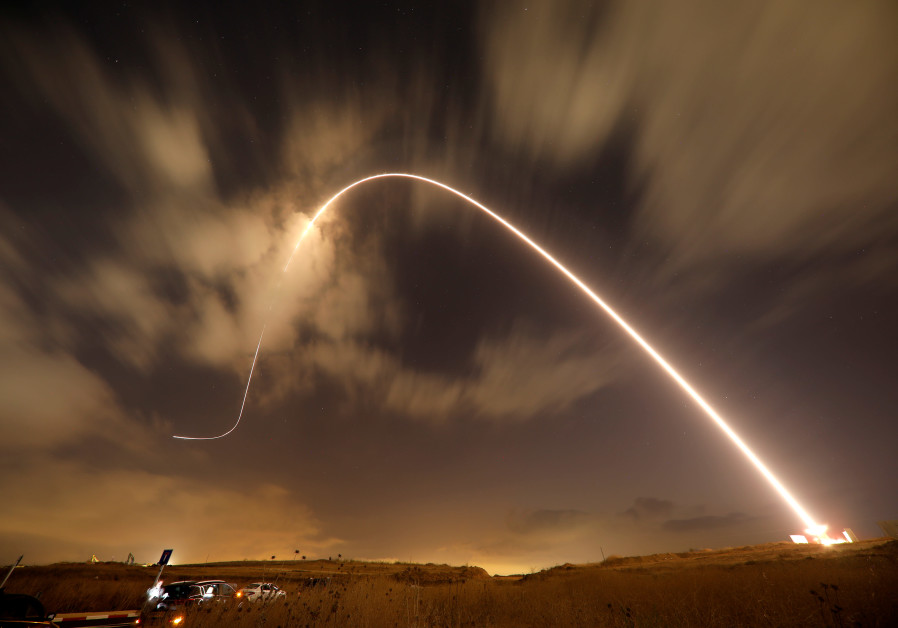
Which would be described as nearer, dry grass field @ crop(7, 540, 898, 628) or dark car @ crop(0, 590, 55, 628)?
dark car @ crop(0, 590, 55, 628)

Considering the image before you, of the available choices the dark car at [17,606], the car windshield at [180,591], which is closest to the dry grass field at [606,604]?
the car windshield at [180,591]

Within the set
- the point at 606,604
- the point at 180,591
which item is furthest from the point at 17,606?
the point at 606,604

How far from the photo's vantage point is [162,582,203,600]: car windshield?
645 inches

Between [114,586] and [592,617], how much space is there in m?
25.9

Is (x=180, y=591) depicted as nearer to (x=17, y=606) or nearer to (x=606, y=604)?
(x=17, y=606)

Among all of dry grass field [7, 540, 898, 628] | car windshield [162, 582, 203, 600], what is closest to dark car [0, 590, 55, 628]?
dry grass field [7, 540, 898, 628]

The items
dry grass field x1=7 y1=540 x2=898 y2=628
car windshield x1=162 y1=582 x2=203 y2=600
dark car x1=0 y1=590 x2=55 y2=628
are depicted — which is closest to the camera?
dark car x1=0 y1=590 x2=55 y2=628

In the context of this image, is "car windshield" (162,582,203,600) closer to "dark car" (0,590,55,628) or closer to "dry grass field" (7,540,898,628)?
"dry grass field" (7,540,898,628)

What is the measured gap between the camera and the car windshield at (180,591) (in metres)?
16.4

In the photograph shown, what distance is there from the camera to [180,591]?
16688 mm

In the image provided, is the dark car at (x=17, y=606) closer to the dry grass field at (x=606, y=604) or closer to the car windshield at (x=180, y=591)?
the dry grass field at (x=606, y=604)

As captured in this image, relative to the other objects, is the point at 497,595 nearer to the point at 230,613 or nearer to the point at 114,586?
the point at 230,613

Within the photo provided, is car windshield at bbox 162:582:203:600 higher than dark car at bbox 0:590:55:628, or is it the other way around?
car windshield at bbox 162:582:203:600

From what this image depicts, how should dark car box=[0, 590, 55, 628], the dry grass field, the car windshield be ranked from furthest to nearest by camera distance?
the car windshield → the dry grass field → dark car box=[0, 590, 55, 628]
